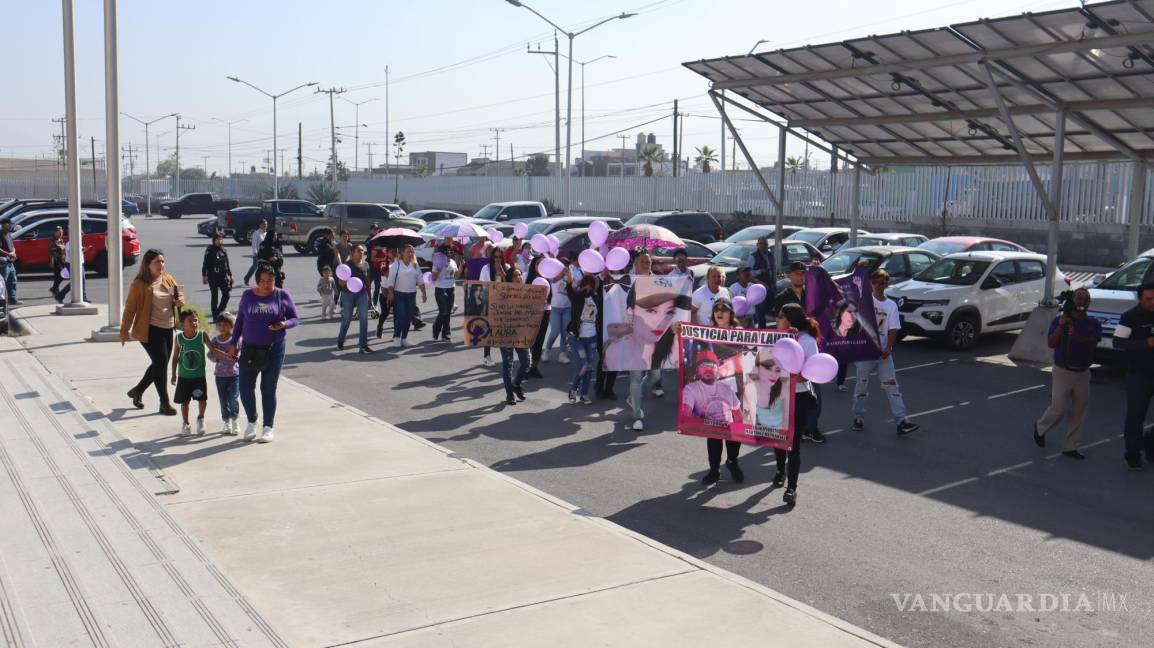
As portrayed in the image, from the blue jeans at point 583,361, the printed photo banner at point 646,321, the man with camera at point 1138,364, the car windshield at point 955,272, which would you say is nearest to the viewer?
the man with camera at point 1138,364

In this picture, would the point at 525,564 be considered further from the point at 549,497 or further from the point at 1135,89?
the point at 1135,89

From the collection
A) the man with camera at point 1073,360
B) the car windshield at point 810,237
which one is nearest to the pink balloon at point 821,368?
the man with camera at point 1073,360

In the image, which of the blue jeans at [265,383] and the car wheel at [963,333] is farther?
the car wheel at [963,333]

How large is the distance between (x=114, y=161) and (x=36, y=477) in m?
10.0

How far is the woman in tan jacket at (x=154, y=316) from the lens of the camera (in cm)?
1120

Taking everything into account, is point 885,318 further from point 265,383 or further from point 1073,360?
point 265,383

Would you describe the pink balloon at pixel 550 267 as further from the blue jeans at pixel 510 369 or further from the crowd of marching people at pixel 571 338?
the blue jeans at pixel 510 369

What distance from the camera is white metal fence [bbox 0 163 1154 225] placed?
3231 cm

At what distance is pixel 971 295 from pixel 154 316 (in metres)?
12.7

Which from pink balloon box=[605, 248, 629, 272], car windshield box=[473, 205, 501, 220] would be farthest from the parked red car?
pink balloon box=[605, 248, 629, 272]

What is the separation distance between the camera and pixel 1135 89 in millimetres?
15938

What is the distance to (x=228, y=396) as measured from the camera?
1048 cm

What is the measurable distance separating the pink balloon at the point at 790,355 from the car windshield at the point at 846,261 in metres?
11.8

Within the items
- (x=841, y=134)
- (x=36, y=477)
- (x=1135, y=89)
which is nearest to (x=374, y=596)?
(x=36, y=477)
